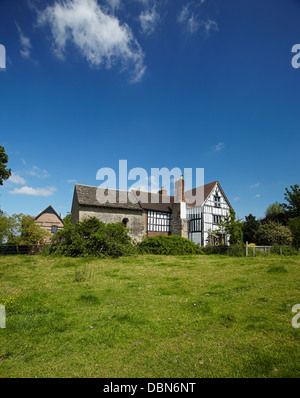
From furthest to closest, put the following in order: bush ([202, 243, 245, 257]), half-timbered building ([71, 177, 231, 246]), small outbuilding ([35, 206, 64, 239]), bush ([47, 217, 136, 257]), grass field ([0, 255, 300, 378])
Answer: small outbuilding ([35, 206, 64, 239]) < half-timbered building ([71, 177, 231, 246]) < bush ([202, 243, 245, 257]) < bush ([47, 217, 136, 257]) < grass field ([0, 255, 300, 378])

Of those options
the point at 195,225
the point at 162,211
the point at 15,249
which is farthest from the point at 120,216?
the point at 15,249

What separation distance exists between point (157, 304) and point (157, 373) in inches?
119

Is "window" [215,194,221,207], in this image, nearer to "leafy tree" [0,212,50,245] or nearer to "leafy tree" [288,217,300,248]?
"leafy tree" [288,217,300,248]

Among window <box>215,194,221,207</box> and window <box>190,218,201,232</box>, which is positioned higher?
window <box>215,194,221,207</box>

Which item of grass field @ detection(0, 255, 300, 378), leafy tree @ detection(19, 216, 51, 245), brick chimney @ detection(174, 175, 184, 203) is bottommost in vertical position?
grass field @ detection(0, 255, 300, 378)

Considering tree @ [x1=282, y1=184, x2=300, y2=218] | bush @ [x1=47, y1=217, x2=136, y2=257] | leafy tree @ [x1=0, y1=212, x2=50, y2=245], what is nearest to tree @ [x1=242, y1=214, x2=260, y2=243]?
tree @ [x1=282, y1=184, x2=300, y2=218]

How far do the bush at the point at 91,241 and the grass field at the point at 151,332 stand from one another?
Result: 9.53 metres

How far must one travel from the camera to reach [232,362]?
11.1ft

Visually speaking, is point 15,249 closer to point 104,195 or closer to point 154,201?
point 104,195

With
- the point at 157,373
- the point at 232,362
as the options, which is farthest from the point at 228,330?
the point at 157,373

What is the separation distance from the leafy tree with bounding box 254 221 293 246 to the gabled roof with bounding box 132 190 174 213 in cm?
1232

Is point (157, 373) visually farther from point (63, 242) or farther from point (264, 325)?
point (63, 242)

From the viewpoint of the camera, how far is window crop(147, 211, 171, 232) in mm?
31062

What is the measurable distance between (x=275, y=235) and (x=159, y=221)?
47.3ft
